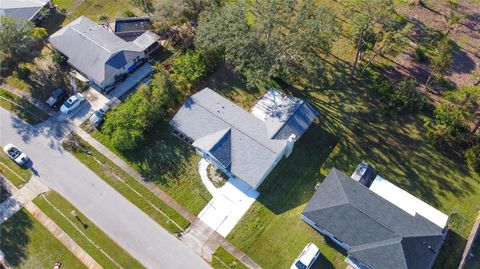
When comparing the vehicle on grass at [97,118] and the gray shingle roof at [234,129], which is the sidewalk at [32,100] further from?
the gray shingle roof at [234,129]

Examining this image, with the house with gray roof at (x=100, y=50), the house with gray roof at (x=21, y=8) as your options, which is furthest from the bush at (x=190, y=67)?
the house with gray roof at (x=21, y=8)

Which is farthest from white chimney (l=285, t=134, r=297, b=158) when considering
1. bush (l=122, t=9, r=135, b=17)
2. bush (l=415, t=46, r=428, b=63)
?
bush (l=122, t=9, r=135, b=17)

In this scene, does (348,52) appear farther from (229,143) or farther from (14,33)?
(14,33)

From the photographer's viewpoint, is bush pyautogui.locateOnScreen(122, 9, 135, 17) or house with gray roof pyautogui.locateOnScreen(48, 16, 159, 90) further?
bush pyautogui.locateOnScreen(122, 9, 135, 17)

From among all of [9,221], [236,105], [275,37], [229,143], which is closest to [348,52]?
[275,37]

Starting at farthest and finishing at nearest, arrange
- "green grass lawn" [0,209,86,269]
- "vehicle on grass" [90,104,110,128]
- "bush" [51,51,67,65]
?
"bush" [51,51,67,65] < "vehicle on grass" [90,104,110,128] < "green grass lawn" [0,209,86,269]

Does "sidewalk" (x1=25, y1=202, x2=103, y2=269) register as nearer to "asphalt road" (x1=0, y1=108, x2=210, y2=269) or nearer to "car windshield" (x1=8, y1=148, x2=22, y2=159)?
"asphalt road" (x1=0, y1=108, x2=210, y2=269)

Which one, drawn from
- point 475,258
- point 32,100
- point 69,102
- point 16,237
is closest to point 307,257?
point 475,258
